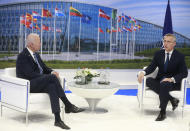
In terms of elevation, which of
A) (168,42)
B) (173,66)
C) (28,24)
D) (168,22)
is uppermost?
(168,22)

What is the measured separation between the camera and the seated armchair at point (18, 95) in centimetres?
361

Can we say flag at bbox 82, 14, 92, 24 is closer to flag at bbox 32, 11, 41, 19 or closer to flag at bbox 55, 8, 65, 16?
flag at bbox 55, 8, 65, 16

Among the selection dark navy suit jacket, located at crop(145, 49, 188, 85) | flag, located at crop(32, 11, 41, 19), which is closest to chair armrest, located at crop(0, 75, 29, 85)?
dark navy suit jacket, located at crop(145, 49, 188, 85)

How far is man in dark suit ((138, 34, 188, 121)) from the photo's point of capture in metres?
4.22

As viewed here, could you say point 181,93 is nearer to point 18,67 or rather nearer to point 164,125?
point 164,125

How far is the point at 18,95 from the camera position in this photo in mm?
3695

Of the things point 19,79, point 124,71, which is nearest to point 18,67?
point 19,79

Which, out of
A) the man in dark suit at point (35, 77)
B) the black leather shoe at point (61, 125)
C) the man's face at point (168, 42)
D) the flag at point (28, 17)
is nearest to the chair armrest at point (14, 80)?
the man in dark suit at point (35, 77)

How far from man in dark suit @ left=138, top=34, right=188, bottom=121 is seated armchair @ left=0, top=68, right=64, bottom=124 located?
5.40 feet

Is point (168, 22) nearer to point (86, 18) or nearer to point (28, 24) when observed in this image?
point (86, 18)

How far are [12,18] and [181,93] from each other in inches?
235

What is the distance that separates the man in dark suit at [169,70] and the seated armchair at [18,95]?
1.65 meters

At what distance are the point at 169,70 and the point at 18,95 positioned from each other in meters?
2.35

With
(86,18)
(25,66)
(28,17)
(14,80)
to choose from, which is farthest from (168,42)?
(28,17)
